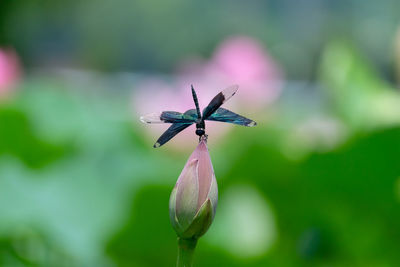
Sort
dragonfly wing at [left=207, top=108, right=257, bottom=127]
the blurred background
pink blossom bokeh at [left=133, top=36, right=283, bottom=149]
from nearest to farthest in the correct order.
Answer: dragonfly wing at [left=207, top=108, right=257, bottom=127] < the blurred background < pink blossom bokeh at [left=133, top=36, right=283, bottom=149]

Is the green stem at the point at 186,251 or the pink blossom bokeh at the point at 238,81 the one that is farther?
the pink blossom bokeh at the point at 238,81

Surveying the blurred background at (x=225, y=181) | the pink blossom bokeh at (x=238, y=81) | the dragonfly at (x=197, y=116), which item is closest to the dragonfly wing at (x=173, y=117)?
the dragonfly at (x=197, y=116)

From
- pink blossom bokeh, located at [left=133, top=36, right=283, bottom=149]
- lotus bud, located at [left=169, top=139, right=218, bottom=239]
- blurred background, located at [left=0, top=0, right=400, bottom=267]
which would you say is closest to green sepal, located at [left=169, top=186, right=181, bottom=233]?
lotus bud, located at [left=169, top=139, right=218, bottom=239]

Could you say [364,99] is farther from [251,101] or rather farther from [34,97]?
[34,97]

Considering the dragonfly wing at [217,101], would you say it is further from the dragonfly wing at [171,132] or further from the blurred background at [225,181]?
the blurred background at [225,181]

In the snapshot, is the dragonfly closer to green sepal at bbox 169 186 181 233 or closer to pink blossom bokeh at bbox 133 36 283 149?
green sepal at bbox 169 186 181 233

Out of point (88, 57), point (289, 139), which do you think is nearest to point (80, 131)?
point (289, 139)
